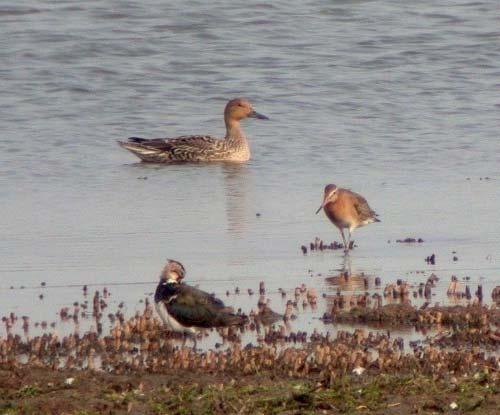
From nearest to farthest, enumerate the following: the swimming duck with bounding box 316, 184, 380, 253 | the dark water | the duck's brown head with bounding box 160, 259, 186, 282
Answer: the duck's brown head with bounding box 160, 259, 186, 282 → the dark water → the swimming duck with bounding box 316, 184, 380, 253

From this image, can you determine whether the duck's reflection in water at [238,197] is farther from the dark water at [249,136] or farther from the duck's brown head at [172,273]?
the duck's brown head at [172,273]

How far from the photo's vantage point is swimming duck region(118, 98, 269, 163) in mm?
17844

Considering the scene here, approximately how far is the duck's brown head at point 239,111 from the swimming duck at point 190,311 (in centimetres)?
1025

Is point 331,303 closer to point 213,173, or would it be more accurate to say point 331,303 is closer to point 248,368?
point 248,368

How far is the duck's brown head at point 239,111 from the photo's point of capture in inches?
753

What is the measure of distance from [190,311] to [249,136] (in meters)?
11.0

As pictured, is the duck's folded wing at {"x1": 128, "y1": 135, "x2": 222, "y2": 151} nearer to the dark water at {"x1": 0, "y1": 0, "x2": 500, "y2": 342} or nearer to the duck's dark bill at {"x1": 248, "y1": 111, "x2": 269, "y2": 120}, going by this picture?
the dark water at {"x1": 0, "y1": 0, "x2": 500, "y2": 342}

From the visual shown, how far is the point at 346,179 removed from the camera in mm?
15781

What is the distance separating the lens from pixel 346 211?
12.5m

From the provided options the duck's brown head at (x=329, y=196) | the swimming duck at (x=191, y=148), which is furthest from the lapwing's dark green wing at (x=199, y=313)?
the swimming duck at (x=191, y=148)

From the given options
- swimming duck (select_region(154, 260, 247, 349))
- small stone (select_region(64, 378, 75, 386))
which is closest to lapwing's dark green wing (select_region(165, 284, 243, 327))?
swimming duck (select_region(154, 260, 247, 349))

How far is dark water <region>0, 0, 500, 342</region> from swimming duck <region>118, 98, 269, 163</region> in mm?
205

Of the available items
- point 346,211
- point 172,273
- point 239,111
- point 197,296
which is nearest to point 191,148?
point 239,111

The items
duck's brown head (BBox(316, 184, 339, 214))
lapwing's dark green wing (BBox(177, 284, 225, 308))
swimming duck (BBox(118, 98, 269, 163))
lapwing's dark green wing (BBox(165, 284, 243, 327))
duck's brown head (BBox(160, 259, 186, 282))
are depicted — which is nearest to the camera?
lapwing's dark green wing (BBox(165, 284, 243, 327))
